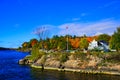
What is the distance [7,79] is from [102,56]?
3398cm

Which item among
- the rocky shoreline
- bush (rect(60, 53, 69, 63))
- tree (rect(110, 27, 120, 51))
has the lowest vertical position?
the rocky shoreline

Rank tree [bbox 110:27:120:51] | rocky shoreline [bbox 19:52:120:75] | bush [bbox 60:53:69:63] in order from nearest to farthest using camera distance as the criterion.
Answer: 1. rocky shoreline [bbox 19:52:120:75]
2. bush [bbox 60:53:69:63]
3. tree [bbox 110:27:120:51]

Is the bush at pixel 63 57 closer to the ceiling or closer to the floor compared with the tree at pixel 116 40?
closer to the floor

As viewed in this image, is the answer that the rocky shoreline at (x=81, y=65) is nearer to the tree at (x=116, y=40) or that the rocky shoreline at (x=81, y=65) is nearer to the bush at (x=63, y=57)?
the bush at (x=63, y=57)

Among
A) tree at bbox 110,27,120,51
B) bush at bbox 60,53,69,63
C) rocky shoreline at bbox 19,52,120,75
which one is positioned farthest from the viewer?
tree at bbox 110,27,120,51

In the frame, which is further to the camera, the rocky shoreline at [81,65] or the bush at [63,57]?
the bush at [63,57]

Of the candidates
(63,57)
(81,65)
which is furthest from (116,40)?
(63,57)

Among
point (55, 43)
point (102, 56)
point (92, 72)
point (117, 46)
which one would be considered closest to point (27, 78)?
point (92, 72)

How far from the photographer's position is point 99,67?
76.8 metres

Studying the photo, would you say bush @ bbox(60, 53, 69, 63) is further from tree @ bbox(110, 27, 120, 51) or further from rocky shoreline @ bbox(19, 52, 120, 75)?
tree @ bbox(110, 27, 120, 51)

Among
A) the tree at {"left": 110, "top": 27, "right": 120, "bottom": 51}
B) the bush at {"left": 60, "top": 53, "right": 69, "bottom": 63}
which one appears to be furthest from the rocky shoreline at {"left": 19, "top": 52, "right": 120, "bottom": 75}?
the tree at {"left": 110, "top": 27, "right": 120, "bottom": 51}

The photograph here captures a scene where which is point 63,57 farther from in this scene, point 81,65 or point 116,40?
point 116,40

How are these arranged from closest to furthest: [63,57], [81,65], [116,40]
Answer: [81,65], [63,57], [116,40]

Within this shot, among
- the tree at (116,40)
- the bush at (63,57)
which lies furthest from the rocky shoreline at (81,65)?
the tree at (116,40)
